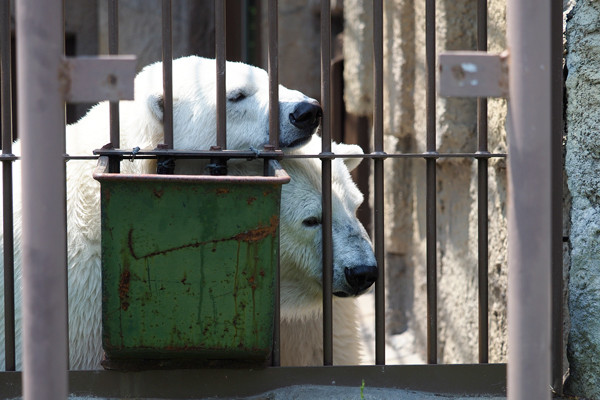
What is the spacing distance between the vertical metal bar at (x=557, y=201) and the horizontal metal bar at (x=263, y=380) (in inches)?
7.0

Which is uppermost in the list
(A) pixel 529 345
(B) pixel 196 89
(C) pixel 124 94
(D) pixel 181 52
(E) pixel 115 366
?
(D) pixel 181 52

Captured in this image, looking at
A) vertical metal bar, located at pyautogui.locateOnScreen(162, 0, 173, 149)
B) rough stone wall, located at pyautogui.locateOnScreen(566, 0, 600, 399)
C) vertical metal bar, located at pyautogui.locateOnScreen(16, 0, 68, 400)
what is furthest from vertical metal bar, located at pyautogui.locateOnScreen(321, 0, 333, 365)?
vertical metal bar, located at pyautogui.locateOnScreen(16, 0, 68, 400)

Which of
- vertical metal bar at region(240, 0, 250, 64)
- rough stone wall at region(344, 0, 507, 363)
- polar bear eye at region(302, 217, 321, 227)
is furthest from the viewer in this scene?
vertical metal bar at region(240, 0, 250, 64)

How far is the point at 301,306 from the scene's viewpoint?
267cm

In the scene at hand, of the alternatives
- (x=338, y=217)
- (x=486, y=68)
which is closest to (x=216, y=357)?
(x=338, y=217)

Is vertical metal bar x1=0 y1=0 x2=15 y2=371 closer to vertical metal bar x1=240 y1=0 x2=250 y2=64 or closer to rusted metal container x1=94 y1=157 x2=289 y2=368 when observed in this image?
rusted metal container x1=94 y1=157 x2=289 y2=368

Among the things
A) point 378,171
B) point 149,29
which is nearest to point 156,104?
point 378,171

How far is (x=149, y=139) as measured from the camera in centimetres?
262

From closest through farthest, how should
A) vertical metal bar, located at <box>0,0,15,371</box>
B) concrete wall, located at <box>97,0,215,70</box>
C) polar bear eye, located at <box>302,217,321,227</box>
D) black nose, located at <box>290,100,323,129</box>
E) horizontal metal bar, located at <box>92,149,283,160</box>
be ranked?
1. horizontal metal bar, located at <box>92,149,283,160</box>
2. vertical metal bar, located at <box>0,0,15,371</box>
3. black nose, located at <box>290,100,323,129</box>
4. polar bear eye, located at <box>302,217,321,227</box>
5. concrete wall, located at <box>97,0,215,70</box>

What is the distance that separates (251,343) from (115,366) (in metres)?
0.41

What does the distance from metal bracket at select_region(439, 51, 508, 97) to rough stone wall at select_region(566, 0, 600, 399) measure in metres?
1.21

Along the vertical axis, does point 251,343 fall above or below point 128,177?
below

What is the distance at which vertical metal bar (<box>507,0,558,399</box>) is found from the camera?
1260 millimetres

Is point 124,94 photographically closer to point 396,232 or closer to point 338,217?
point 338,217
